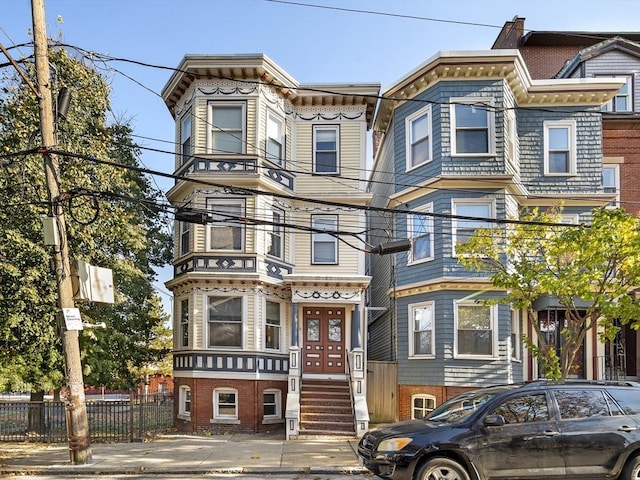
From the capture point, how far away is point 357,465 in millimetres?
10820

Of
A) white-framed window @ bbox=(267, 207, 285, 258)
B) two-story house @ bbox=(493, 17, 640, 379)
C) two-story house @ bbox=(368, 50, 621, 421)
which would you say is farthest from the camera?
two-story house @ bbox=(493, 17, 640, 379)

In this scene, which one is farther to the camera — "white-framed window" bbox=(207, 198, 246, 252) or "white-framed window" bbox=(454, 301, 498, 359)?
"white-framed window" bbox=(207, 198, 246, 252)

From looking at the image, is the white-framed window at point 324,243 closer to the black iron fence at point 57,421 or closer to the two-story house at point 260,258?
the two-story house at point 260,258

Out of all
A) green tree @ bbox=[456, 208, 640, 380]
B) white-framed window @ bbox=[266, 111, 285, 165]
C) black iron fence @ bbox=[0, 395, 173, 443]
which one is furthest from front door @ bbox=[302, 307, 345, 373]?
green tree @ bbox=[456, 208, 640, 380]

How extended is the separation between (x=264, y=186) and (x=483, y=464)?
10913 millimetres

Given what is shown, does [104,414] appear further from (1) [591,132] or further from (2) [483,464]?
(1) [591,132]

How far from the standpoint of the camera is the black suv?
796 cm

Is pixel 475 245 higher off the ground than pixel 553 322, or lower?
higher

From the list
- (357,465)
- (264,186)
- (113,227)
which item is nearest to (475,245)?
(357,465)

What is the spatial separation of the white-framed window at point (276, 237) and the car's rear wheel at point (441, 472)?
1025 cm

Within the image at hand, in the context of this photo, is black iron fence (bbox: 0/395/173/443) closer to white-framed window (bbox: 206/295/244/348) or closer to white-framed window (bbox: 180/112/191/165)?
white-framed window (bbox: 206/295/244/348)

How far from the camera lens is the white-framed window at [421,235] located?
16.4 metres

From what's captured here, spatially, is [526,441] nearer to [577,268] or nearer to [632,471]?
[632,471]

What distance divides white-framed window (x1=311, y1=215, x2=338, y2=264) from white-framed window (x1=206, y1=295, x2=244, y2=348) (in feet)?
10.0
